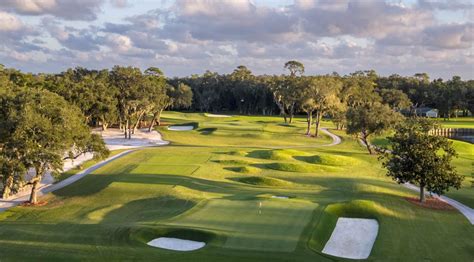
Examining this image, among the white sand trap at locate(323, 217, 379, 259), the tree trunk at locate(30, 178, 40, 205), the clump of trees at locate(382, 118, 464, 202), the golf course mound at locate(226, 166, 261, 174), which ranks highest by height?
the clump of trees at locate(382, 118, 464, 202)

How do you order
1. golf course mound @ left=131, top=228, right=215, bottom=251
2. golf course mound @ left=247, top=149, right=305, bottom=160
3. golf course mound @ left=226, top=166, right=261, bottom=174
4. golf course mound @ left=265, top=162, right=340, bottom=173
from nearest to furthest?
golf course mound @ left=131, top=228, right=215, bottom=251, golf course mound @ left=226, top=166, right=261, bottom=174, golf course mound @ left=265, top=162, right=340, bottom=173, golf course mound @ left=247, top=149, right=305, bottom=160

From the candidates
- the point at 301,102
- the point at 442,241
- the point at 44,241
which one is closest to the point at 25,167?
the point at 44,241

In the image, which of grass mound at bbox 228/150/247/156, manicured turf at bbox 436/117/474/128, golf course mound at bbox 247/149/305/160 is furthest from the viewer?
manicured turf at bbox 436/117/474/128

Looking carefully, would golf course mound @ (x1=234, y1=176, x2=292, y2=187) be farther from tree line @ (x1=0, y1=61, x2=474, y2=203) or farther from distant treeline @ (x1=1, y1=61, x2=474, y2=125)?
distant treeline @ (x1=1, y1=61, x2=474, y2=125)

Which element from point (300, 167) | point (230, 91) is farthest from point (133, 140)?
point (230, 91)

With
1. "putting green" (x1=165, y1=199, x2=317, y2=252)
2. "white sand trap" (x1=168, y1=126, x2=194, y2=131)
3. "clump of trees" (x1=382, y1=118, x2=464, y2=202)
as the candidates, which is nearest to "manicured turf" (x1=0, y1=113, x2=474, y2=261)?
"putting green" (x1=165, y1=199, x2=317, y2=252)

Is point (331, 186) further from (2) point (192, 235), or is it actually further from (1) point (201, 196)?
(2) point (192, 235)
